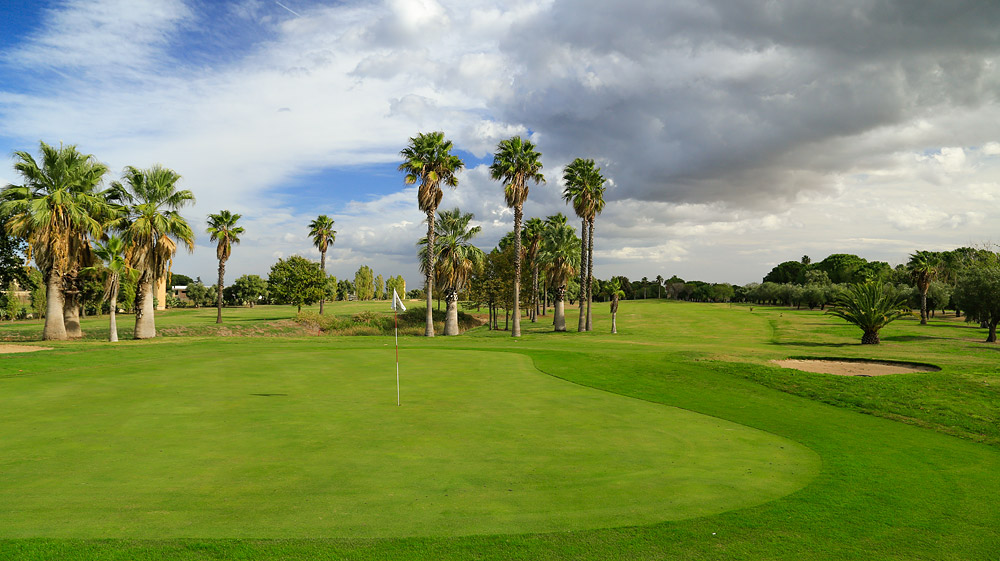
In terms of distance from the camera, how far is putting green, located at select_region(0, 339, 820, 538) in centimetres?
698

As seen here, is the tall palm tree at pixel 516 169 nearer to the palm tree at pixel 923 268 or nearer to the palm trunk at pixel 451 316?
the palm trunk at pixel 451 316

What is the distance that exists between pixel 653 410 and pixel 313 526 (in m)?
10.9

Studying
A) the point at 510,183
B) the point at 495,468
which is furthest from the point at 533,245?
the point at 495,468

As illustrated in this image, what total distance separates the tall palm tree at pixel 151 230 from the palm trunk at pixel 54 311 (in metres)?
4.60

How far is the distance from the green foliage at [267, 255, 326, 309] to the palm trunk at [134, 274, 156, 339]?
90.0ft

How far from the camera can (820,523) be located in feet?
23.9

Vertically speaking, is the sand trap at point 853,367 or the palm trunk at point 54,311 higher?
the palm trunk at point 54,311

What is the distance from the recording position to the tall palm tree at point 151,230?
39.9 metres

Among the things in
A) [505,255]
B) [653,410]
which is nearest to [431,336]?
[505,255]

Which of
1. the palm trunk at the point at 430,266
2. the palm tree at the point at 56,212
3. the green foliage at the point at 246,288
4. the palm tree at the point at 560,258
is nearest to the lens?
the palm tree at the point at 56,212

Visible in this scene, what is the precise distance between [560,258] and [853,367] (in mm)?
35723

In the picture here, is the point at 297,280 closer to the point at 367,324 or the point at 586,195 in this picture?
the point at 367,324

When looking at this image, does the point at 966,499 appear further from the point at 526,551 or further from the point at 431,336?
the point at 431,336

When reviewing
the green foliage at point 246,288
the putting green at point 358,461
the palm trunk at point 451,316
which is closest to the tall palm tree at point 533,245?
the palm trunk at point 451,316
